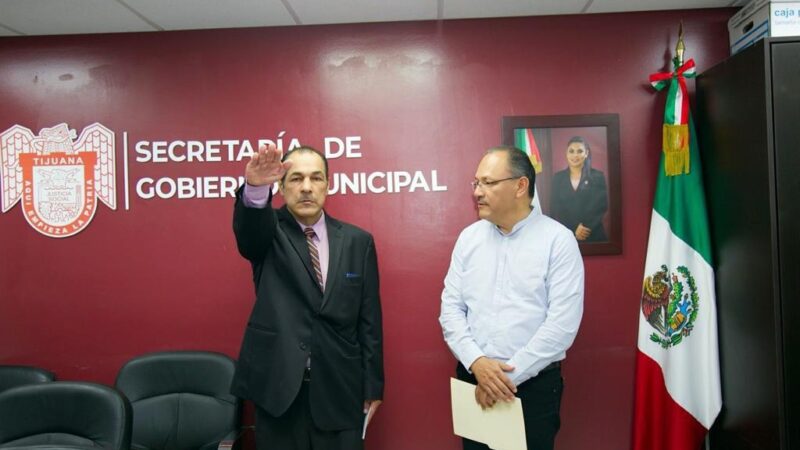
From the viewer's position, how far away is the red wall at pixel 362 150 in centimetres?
275

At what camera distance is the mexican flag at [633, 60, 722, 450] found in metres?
2.50

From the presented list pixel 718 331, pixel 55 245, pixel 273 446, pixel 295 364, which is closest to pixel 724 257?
pixel 718 331

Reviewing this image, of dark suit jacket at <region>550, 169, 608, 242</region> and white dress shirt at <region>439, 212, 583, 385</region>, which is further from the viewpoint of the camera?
dark suit jacket at <region>550, 169, 608, 242</region>

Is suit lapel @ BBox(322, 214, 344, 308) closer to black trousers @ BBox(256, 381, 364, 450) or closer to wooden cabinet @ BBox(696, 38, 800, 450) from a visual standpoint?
black trousers @ BBox(256, 381, 364, 450)

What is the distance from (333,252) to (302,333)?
332 mm

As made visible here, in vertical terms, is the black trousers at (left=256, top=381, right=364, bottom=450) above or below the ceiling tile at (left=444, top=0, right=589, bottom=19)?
below

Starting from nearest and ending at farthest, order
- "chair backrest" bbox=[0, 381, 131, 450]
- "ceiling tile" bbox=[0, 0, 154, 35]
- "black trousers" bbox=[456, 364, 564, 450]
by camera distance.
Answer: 1. "chair backrest" bbox=[0, 381, 131, 450]
2. "black trousers" bbox=[456, 364, 564, 450]
3. "ceiling tile" bbox=[0, 0, 154, 35]

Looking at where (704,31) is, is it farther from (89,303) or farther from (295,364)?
(89,303)

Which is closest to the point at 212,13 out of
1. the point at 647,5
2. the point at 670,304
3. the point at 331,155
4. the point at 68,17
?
the point at 68,17

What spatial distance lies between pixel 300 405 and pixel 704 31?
2629 millimetres

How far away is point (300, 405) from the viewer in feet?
6.73

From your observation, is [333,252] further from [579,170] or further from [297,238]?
[579,170]

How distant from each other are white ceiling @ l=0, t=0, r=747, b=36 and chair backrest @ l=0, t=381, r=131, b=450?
1667mm

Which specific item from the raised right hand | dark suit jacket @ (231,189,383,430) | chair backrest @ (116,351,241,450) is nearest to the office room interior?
chair backrest @ (116,351,241,450)
